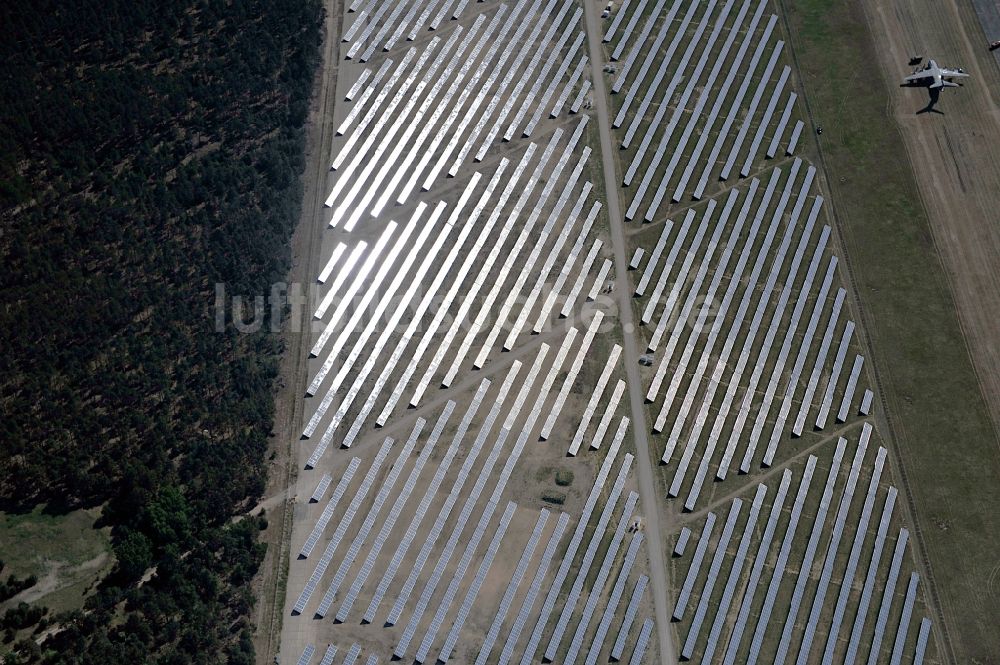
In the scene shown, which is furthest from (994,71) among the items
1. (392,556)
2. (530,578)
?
(392,556)

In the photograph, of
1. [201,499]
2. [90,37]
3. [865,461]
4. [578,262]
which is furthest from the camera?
[90,37]

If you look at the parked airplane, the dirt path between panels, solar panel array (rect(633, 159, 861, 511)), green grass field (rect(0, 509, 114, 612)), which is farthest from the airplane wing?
green grass field (rect(0, 509, 114, 612))

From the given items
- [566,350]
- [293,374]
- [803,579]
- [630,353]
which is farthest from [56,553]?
[803,579]

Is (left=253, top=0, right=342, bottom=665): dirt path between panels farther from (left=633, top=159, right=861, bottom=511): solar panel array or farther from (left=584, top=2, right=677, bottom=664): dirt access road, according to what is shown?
(left=633, top=159, right=861, bottom=511): solar panel array

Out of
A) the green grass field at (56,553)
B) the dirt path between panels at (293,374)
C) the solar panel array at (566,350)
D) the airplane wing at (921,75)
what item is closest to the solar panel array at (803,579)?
the solar panel array at (566,350)

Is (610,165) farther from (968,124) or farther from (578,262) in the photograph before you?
(968,124)

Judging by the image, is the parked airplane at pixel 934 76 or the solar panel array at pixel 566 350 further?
the parked airplane at pixel 934 76

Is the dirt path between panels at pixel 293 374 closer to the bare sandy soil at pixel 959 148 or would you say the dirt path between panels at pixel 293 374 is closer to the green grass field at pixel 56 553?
the green grass field at pixel 56 553
